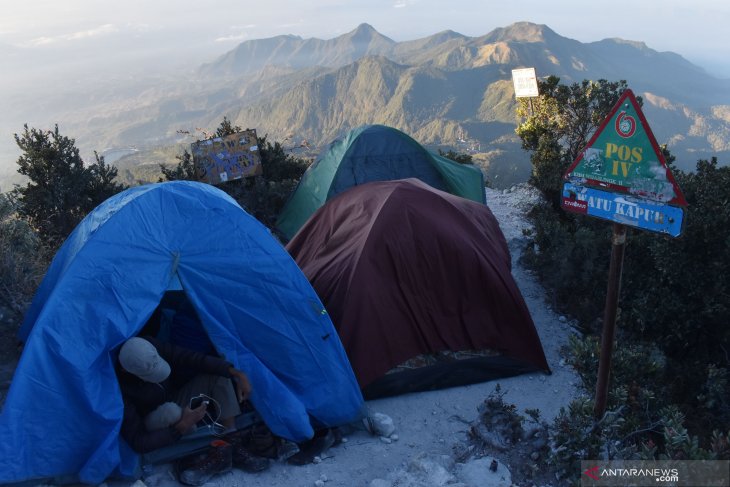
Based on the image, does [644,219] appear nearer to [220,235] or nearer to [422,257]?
[422,257]

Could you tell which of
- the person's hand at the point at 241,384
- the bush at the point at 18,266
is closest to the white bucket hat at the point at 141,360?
the person's hand at the point at 241,384

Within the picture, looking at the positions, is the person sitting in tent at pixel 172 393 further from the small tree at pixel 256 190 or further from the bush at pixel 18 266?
the small tree at pixel 256 190

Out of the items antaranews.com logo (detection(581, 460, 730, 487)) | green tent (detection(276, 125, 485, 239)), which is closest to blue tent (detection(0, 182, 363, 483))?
antaranews.com logo (detection(581, 460, 730, 487))

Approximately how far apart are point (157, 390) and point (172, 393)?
0.39 metres

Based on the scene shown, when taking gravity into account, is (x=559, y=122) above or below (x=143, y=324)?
above

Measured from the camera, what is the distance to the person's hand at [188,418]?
15.1ft

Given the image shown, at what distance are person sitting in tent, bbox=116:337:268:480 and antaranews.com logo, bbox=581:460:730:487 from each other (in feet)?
9.00

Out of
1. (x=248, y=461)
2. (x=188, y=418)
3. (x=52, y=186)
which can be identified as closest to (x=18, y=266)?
(x=52, y=186)

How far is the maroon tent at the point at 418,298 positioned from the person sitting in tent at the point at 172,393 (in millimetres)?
1511

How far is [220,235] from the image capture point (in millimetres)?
5398

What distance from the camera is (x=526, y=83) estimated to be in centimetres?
1334

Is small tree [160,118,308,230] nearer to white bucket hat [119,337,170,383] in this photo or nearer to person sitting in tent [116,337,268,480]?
person sitting in tent [116,337,268,480]

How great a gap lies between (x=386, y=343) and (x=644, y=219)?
3217mm

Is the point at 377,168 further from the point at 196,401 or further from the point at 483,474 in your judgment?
the point at 483,474
